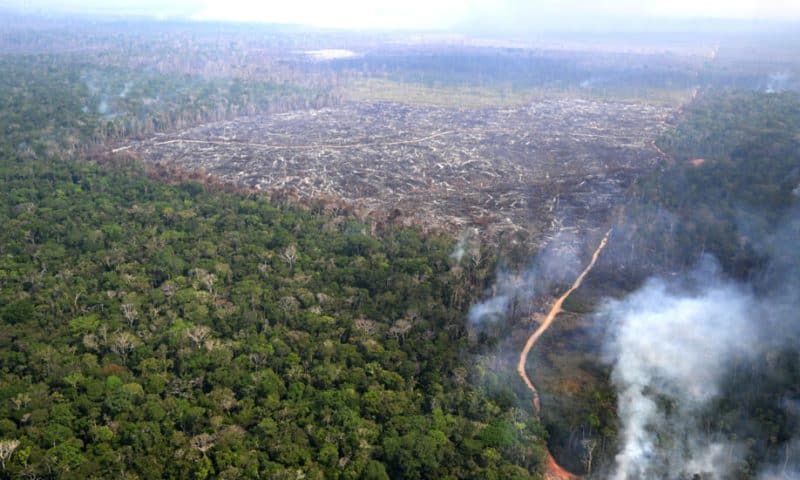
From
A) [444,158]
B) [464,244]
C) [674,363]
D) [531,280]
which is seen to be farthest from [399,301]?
[444,158]

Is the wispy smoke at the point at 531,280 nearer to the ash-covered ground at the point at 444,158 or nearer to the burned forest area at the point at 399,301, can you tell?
the burned forest area at the point at 399,301

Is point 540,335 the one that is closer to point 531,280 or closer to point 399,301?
point 531,280

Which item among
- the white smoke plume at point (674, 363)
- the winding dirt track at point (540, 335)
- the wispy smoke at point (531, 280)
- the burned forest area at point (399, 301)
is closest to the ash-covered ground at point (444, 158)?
the burned forest area at point (399, 301)

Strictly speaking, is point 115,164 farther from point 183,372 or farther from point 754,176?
point 754,176

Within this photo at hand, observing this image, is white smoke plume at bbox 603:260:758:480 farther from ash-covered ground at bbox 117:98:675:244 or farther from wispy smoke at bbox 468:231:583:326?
ash-covered ground at bbox 117:98:675:244

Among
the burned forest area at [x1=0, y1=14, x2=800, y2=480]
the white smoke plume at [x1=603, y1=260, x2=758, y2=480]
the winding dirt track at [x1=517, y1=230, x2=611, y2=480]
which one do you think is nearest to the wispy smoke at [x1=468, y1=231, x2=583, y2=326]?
the burned forest area at [x1=0, y1=14, x2=800, y2=480]

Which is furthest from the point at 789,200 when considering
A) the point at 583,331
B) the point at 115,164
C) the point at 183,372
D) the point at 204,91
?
the point at 204,91
